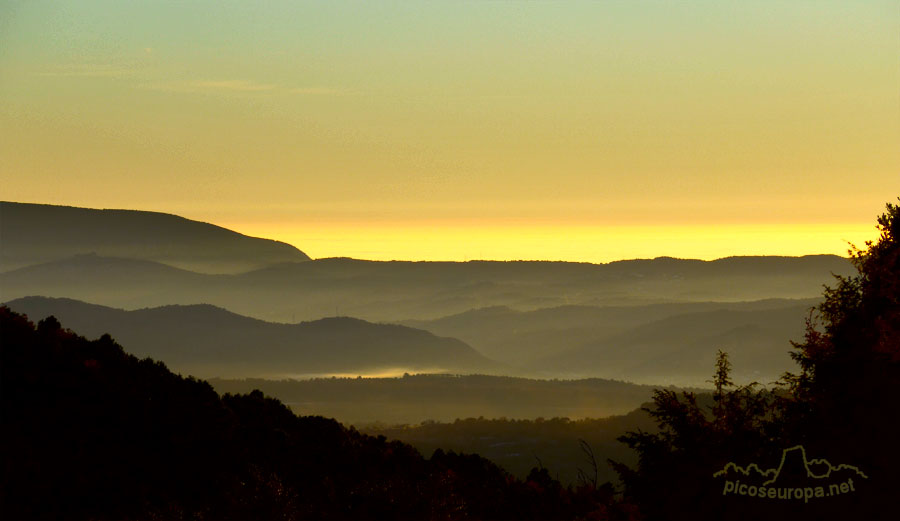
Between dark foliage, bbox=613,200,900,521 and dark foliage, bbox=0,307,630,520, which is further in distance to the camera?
dark foliage, bbox=0,307,630,520

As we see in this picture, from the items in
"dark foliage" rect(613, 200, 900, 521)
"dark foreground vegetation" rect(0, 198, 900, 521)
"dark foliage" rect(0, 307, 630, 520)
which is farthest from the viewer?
"dark foliage" rect(0, 307, 630, 520)

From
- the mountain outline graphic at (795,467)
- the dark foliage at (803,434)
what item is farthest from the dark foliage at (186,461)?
the mountain outline graphic at (795,467)

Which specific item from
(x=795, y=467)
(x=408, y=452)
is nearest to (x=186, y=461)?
(x=408, y=452)

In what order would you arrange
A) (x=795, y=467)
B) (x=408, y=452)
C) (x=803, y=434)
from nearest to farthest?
1. (x=795, y=467)
2. (x=803, y=434)
3. (x=408, y=452)

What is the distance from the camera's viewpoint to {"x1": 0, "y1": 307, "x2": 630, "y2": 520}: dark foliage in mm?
29234

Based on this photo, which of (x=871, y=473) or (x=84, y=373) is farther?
(x=84, y=373)

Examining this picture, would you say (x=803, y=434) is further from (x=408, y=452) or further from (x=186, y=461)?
(x=186, y=461)

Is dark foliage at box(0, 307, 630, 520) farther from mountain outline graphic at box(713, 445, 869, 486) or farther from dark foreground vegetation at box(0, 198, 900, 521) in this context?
mountain outline graphic at box(713, 445, 869, 486)

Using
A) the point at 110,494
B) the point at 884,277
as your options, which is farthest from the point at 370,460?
the point at 884,277

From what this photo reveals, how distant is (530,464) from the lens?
543ft

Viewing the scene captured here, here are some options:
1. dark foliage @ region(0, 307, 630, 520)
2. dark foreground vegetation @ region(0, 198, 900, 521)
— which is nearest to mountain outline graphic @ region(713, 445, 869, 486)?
dark foreground vegetation @ region(0, 198, 900, 521)

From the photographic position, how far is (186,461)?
114ft

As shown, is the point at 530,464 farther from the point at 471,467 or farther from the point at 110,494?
the point at 110,494

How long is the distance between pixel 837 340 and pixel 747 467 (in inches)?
463
